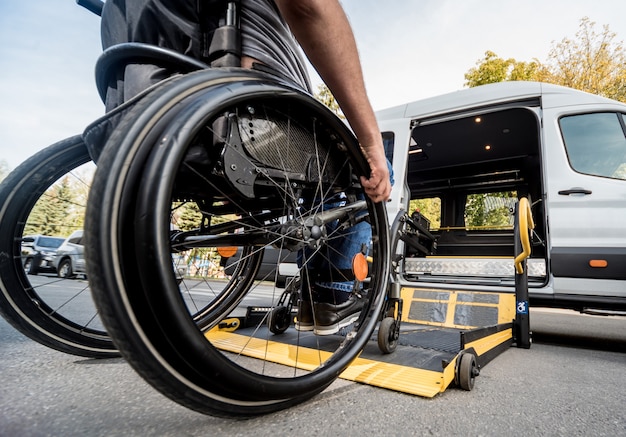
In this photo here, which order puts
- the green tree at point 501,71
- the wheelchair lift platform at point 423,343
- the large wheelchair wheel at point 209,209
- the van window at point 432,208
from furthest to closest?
the green tree at point 501,71
the van window at point 432,208
the wheelchair lift platform at point 423,343
the large wheelchair wheel at point 209,209

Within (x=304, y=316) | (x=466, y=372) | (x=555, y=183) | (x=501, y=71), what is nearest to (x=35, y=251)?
(x=304, y=316)

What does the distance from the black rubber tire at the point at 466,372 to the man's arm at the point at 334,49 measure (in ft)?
2.89

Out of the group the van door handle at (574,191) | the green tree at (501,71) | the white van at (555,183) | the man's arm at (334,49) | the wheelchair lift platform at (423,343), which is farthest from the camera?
Answer: the green tree at (501,71)

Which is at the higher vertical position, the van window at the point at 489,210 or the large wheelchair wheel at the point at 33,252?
the van window at the point at 489,210

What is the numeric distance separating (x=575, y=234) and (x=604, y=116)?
110cm

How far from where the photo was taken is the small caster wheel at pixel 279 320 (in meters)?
1.86

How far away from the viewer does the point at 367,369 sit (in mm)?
1287

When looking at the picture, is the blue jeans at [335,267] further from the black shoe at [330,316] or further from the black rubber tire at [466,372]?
the black rubber tire at [466,372]

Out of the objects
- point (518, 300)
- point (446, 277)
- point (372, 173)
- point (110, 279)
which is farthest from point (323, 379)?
point (446, 277)

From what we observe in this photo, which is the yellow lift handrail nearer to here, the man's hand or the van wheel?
the man's hand

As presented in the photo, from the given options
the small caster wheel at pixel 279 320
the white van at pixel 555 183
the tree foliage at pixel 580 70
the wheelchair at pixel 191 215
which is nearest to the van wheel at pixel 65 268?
the wheelchair at pixel 191 215

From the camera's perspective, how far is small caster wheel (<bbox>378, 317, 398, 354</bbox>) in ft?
5.07

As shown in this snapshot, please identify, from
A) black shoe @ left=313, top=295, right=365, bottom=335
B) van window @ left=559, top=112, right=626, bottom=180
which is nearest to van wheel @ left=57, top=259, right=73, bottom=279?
black shoe @ left=313, top=295, right=365, bottom=335

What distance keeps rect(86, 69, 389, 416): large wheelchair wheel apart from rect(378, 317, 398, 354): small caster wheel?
30cm
